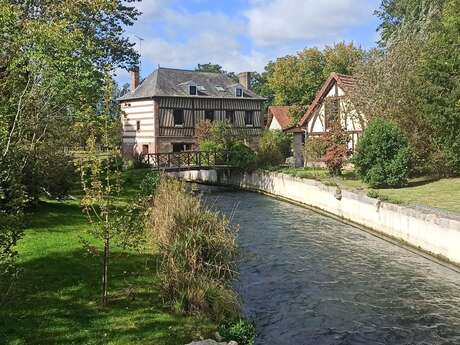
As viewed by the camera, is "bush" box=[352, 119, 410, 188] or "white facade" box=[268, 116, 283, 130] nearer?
"bush" box=[352, 119, 410, 188]

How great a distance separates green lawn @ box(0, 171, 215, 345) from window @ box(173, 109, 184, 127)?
27632mm

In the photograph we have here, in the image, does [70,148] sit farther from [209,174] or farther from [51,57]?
[209,174]

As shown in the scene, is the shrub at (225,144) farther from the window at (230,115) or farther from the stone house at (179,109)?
the window at (230,115)

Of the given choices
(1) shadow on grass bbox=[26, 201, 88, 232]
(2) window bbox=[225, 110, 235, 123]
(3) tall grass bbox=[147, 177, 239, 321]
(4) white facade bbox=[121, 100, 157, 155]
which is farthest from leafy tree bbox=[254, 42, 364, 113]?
(3) tall grass bbox=[147, 177, 239, 321]

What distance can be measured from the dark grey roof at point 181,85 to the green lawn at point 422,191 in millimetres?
17099

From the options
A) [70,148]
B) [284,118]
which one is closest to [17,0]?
[70,148]

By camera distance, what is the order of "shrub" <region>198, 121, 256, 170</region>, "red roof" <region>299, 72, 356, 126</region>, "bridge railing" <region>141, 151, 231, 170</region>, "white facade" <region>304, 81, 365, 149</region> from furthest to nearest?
"bridge railing" <region>141, 151, 231, 170</region>
"shrub" <region>198, 121, 256, 170</region>
"red roof" <region>299, 72, 356, 126</region>
"white facade" <region>304, 81, 365, 149</region>

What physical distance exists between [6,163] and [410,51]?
22.7 m

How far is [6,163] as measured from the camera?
22.7 ft

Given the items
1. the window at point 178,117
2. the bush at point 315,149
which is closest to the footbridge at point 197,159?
the window at point 178,117

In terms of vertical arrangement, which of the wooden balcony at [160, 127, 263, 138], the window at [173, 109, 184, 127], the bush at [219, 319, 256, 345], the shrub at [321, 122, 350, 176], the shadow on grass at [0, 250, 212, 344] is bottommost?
the bush at [219, 319, 256, 345]

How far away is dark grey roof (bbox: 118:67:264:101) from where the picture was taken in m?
38.4

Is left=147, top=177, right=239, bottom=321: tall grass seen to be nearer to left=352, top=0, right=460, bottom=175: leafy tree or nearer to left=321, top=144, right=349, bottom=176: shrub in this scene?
left=352, top=0, right=460, bottom=175: leafy tree

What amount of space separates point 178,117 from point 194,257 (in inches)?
1196
